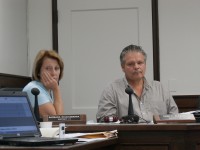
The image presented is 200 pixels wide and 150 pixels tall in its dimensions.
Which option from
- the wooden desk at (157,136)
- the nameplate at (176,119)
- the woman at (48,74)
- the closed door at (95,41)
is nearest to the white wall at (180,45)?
the closed door at (95,41)

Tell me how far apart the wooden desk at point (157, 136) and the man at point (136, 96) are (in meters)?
0.72

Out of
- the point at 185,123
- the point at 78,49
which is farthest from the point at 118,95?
the point at 78,49

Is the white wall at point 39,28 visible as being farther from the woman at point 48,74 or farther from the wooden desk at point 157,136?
the wooden desk at point 157,136

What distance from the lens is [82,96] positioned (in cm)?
462

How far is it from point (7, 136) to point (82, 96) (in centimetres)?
284

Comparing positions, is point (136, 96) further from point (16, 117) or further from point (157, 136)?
point (16, 117)

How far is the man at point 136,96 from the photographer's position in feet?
10.1

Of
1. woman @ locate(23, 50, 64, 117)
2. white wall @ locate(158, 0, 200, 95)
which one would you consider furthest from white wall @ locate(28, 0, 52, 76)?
woman @ locate(23, 50, 64, 117)

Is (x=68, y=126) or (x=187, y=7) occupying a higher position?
(x=187, y=7)

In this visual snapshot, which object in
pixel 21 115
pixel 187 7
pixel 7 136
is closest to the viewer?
pixel 7 136

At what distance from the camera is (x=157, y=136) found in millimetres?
2271

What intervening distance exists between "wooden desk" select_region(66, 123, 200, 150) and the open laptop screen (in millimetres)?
462

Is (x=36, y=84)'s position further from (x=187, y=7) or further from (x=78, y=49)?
(x=187, y=7)

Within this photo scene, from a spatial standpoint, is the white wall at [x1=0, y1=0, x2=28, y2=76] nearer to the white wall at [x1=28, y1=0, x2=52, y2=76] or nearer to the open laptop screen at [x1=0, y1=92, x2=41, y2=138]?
the white wall at [x1=28, y1=0, x2=52, y2=76]
